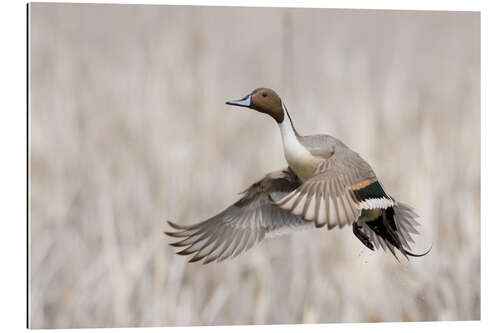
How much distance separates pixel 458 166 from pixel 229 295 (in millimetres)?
1039

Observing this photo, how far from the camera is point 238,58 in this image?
348 cm

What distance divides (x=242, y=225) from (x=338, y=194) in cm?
45

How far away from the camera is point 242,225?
10.7 ft

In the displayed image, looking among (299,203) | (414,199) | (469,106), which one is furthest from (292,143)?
(469,106)

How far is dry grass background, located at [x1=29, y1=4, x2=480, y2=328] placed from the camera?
3336mm

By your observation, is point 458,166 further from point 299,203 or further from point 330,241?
point 299,203

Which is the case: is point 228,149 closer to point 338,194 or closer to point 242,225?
point 242,225

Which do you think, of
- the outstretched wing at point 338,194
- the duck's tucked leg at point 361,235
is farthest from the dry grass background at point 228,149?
the outstretched wing at point 338,194

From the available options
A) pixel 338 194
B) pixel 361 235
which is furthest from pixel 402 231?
pixel 338 194

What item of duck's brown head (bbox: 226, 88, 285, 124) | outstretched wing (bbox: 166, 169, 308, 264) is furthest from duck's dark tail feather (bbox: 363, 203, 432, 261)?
duck's brown head (bbox: 226, 88, 285, 124)

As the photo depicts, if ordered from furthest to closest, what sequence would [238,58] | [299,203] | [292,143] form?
[238,58], [292,143], [299,203]

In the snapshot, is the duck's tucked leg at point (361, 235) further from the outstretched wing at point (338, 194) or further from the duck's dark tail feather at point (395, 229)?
the outstretched wing at point (338, 194)

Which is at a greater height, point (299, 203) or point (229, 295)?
point (299, 203)

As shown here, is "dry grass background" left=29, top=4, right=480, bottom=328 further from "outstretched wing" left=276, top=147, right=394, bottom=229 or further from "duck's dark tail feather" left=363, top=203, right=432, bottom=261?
"outstretched wing" left=276, top=147, right=394, bottom=229
